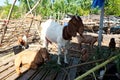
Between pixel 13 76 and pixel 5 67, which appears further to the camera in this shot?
pixel 5 67

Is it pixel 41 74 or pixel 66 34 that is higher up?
pixel 66 34

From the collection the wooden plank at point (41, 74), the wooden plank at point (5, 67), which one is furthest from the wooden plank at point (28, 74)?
the wooden plank at point (5, 67)

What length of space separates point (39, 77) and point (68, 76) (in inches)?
24.9

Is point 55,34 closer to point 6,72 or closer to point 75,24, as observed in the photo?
point 75,24

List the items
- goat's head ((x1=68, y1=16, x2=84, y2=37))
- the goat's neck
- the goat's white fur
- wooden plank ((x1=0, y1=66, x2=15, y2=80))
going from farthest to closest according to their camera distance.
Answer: the goat's white fur → the goat's neck → goat's head ((x1=68, y1=16, x2=84, y2=37)) → wooden plank ((x1=0, y1=66, x2=15, y2=80))

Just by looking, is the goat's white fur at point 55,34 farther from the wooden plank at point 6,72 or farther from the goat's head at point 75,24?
the wooden plank at point 6,72

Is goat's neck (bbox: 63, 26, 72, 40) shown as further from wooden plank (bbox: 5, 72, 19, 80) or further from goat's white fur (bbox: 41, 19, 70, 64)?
wooden plank (bbox: 5, 72, 19, 80)

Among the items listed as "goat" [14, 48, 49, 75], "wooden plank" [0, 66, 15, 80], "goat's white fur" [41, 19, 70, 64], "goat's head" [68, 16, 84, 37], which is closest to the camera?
"wooden plank" [0, 66, 15, 80]

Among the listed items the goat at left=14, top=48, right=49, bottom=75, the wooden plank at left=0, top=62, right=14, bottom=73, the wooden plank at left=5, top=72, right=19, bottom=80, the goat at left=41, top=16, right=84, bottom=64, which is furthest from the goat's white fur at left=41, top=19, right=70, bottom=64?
the wooden plank at left=5, top=72, right=19, bottom=80

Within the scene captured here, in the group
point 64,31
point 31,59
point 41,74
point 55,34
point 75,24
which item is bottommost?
point 41,74

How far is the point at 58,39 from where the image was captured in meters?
7.28

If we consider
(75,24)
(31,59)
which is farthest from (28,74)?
(75,24)

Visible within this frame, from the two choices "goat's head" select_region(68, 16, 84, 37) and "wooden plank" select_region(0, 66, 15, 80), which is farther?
"goat's head" select_region(68, 16, 84, 37)

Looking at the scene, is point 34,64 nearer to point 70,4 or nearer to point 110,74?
point 110,74
